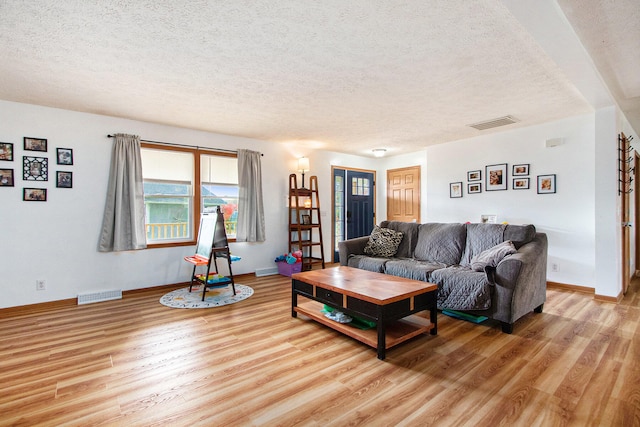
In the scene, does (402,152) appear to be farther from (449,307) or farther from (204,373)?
(204,373)

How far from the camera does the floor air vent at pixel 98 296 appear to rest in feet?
12.4

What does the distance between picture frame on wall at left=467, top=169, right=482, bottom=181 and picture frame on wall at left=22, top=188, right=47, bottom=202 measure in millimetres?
6004

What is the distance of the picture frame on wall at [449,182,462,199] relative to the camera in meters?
5.40

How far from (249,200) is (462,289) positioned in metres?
3.44

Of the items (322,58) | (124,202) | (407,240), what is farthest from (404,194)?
(124,202)

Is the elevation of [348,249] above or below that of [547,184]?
below

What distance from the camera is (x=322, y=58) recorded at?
2.51m

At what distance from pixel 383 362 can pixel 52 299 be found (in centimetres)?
387

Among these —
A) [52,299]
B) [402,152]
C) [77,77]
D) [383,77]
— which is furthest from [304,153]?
[52,299]

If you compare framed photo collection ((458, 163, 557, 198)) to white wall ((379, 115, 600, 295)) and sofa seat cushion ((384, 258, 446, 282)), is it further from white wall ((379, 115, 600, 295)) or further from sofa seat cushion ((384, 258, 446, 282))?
sofa seat cushion ((384, 258, 446, 282))

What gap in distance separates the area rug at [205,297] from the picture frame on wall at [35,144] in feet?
7.36

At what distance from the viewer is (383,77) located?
9.40 ft

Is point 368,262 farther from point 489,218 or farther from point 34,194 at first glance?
point 34,194

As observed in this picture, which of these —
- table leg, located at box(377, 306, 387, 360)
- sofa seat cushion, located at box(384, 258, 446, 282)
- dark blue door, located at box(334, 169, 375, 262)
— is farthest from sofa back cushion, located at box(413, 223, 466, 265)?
dark blue door, located at box(334, 169, 375, 262)
